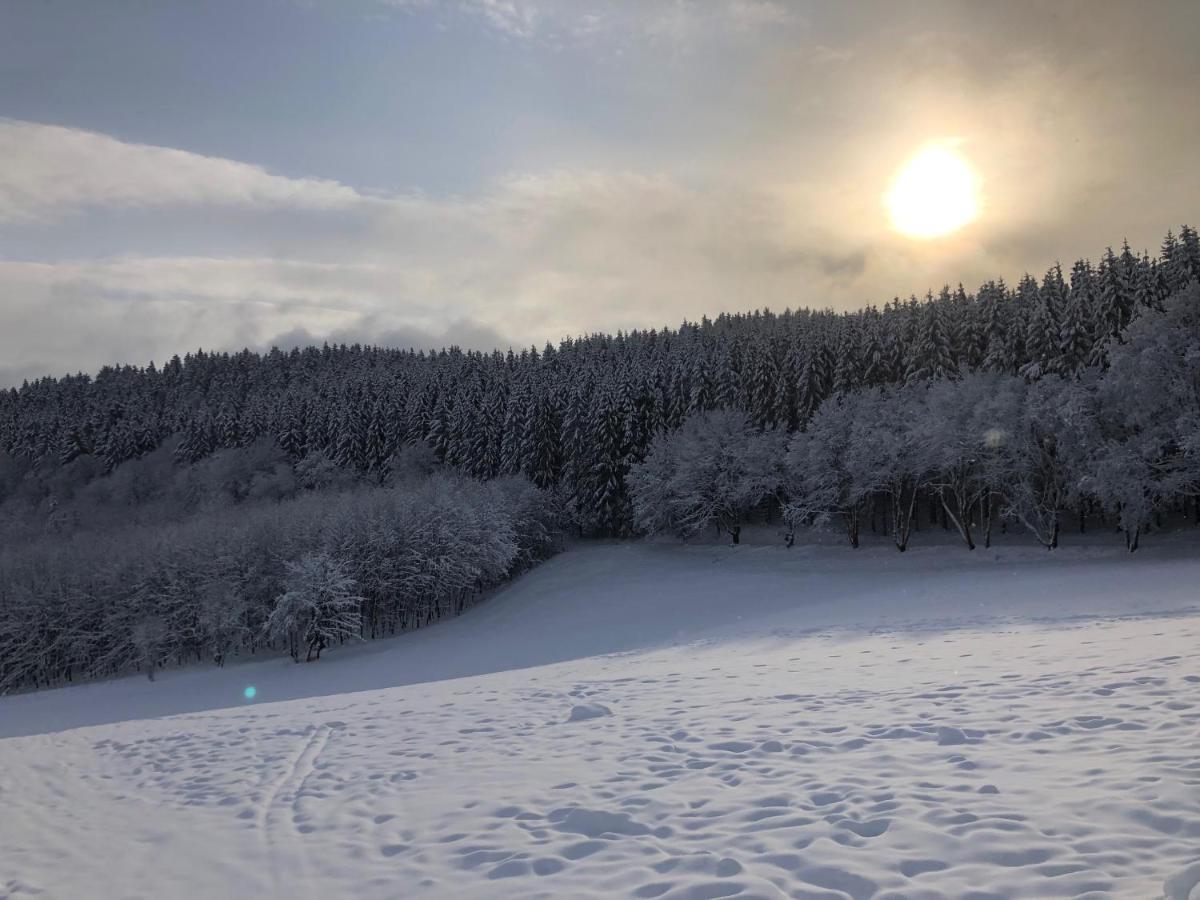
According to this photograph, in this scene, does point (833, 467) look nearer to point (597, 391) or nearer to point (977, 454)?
point (977, 454)

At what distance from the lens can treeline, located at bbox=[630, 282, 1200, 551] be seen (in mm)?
40750

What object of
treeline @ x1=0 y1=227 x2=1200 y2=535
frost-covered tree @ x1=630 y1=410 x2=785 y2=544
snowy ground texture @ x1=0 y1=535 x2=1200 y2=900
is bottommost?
snowy ground texture @ x1=0 y1=535 x2=1200 y2=900

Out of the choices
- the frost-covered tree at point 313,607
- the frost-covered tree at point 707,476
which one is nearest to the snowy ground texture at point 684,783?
the frost-covered tree at point 313,607

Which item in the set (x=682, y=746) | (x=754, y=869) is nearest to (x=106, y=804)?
(x=682, y=746)

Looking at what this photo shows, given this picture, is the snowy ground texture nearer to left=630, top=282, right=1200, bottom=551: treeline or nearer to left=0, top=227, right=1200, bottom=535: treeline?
left=630, top=282, right=1200, bottom=551: treeline

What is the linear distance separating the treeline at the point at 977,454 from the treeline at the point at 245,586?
18401 millimetres

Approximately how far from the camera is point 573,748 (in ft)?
38.4

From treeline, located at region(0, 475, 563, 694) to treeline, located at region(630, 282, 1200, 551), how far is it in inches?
724

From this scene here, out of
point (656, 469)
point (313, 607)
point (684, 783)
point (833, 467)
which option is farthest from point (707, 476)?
point (684, 783)

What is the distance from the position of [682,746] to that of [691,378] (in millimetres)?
69040

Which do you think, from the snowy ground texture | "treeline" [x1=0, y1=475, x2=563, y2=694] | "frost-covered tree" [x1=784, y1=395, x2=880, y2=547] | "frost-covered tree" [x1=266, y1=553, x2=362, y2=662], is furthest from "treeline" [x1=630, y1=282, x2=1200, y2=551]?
"frost-covered tree" [x1=266, y1=553, x2=362, y2=662]

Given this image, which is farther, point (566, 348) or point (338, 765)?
point (566, 348)

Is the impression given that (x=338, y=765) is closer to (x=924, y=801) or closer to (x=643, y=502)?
(x=924, y=801)

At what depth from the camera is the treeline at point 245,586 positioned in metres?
51.4
